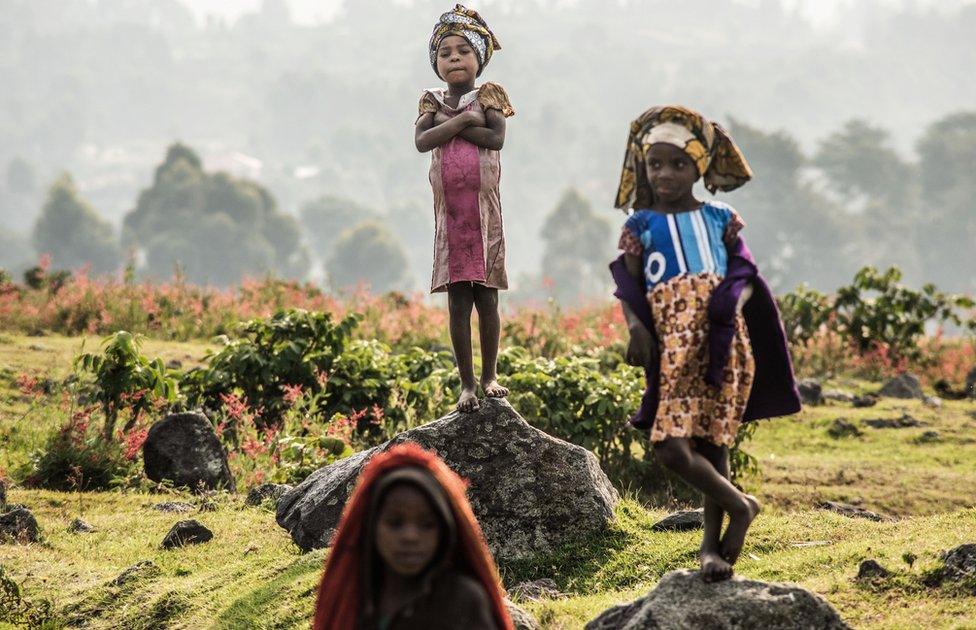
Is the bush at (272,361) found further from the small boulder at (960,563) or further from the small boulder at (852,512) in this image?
the small boulder at (960,563)

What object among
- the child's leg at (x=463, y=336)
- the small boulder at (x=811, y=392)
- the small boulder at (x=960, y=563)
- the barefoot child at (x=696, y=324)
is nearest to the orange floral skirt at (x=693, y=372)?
the barefoot child at (x=696, y=324)

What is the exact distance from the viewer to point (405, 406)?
916 cm

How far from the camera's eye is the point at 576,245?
4023 inches

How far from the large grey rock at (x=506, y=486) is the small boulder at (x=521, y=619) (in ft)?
5.09

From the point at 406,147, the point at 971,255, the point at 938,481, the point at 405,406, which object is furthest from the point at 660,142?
the point at 406,147

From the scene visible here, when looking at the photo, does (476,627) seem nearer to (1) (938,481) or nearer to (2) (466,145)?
(2) (466,145)

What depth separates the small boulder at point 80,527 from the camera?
741 cm

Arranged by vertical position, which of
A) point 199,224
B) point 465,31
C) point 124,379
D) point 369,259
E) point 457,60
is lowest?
point 124,379

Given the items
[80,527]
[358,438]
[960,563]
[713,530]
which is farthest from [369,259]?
[713,530]

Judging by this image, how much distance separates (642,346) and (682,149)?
774 mm

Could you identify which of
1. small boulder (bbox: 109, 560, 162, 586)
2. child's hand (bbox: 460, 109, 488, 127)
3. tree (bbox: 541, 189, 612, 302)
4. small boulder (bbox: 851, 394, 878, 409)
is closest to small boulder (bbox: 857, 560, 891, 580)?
child's hand (bbox: 460, 109, 488, 127)

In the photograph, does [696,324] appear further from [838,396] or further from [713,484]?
[838,396]

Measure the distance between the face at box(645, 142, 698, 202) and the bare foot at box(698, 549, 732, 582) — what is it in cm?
138

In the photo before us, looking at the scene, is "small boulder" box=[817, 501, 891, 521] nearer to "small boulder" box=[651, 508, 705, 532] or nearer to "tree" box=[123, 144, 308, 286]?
"small boulder" box=[651, 508, 705, 532]
